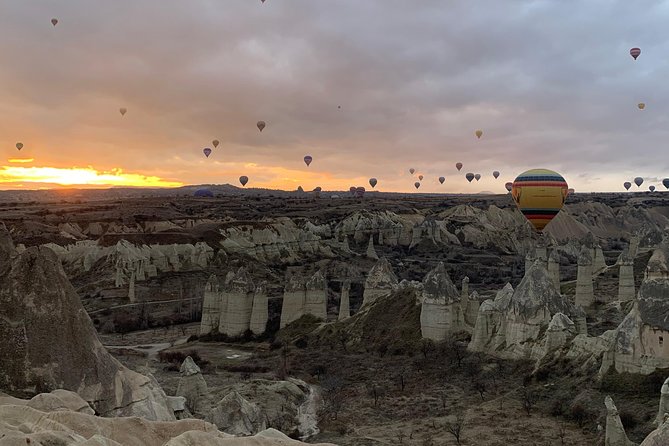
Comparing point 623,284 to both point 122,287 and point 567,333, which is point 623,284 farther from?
point 122,287

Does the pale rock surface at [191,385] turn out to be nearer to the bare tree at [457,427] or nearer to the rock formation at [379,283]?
the bare tree at [457,427]

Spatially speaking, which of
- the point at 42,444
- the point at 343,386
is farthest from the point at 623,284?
the point at 42,444

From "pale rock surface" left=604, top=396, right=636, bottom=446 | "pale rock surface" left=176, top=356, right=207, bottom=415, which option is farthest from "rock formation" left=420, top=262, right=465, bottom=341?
"pale rock surface" left=604, top=396, right=636, bottom=446

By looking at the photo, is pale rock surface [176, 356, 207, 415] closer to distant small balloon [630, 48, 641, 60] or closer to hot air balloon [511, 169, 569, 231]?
hot air balloon [511, 169, 569, 231]

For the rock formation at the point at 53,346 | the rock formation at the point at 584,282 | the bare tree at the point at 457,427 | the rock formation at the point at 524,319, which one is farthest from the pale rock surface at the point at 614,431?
the rock formation at the point at 584,282

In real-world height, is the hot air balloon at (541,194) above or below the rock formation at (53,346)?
above

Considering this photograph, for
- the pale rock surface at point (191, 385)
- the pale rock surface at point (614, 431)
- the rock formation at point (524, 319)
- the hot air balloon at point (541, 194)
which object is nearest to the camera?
the pale rock surface at point (614, 431)

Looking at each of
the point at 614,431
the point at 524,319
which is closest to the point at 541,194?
the point at 524,319
